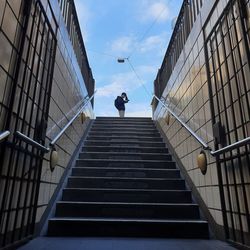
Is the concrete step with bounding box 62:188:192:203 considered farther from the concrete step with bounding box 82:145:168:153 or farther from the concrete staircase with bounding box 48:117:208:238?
the concrete step with bounding box 82:145:168:153

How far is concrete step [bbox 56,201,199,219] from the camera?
3.19 meters

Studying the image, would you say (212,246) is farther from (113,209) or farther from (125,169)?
(125,169)

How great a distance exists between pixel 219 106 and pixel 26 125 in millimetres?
1862

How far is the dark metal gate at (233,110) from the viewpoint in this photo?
2260 millimetres

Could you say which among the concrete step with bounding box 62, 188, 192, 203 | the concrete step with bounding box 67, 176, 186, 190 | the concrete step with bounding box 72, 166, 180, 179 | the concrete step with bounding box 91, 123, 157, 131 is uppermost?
the concrete step with bounding box 91, 123, 157, 131

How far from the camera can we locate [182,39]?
4.66 metres

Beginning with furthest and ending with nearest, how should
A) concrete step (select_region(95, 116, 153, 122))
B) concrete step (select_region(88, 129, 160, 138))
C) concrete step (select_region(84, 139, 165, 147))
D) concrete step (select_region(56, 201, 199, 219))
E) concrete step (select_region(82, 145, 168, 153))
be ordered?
concrete step (select_region(95, 116, 153, 122)) < concrete step (select_region(88, 129, 160, 138)) < concrete step (select_region(84, 139, 165, 147)) < concrete step (select_region(82, 145, 168, 153)) < concrete step (select_region(56, 201, 199, 219))

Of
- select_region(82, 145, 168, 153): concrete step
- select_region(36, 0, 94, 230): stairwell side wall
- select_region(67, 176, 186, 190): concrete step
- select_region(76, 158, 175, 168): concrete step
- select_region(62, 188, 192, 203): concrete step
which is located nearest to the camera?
select_region(36, 0, 94, 230): stairwell side wall

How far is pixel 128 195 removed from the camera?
11.6 feet

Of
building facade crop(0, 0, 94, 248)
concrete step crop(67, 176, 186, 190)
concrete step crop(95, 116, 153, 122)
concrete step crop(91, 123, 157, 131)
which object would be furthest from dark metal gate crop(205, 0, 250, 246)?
concrete step crop(95, 116, 153, 122)

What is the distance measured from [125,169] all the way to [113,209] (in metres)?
1.01

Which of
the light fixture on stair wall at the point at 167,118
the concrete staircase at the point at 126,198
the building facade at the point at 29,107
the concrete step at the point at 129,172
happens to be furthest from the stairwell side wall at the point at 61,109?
the light fixture on stair wall at the point at 167,118

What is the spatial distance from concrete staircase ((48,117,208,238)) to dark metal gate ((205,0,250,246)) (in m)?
0.56

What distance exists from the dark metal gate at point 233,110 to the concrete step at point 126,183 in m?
Result: 1.21
